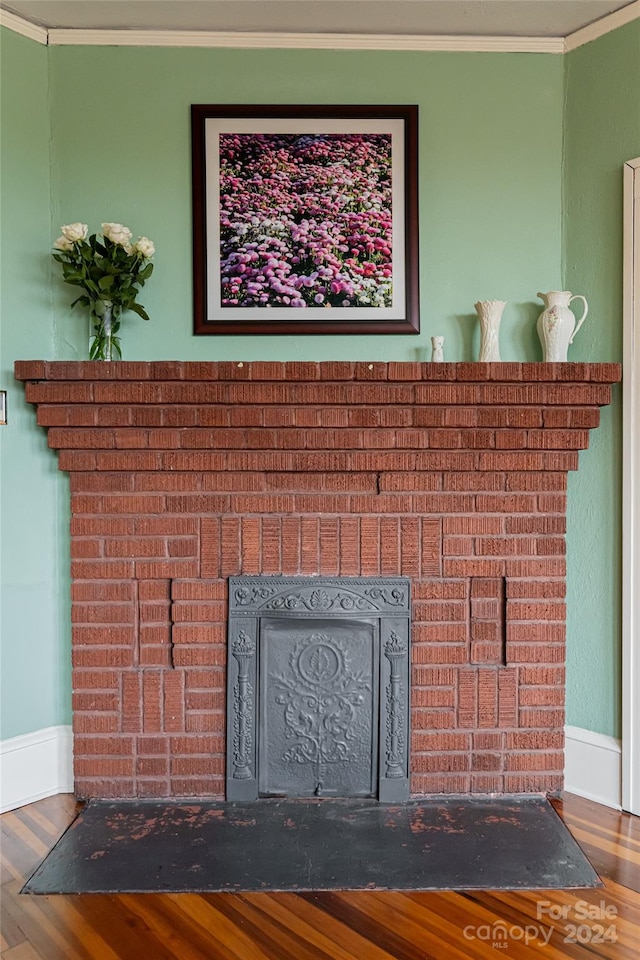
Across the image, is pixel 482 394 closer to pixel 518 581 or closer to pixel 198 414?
pixel 518 581

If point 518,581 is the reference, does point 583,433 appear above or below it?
above

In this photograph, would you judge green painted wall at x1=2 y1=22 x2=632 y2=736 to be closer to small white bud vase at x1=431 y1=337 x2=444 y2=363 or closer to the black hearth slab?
small white bud vase at x1=431 y1=337 x2=444 y2=363

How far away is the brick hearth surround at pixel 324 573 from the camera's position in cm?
214

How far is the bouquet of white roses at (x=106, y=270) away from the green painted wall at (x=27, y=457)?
0.48 feet

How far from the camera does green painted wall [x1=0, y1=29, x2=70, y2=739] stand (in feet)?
7.09

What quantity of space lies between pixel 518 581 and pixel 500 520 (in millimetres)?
217

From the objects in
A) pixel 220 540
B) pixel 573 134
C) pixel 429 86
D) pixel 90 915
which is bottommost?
pixel 90 915

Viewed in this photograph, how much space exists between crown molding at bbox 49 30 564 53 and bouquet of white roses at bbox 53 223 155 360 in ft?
2.16

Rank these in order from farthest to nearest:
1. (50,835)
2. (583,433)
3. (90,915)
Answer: (583,433) < (50,835) < (90,915)

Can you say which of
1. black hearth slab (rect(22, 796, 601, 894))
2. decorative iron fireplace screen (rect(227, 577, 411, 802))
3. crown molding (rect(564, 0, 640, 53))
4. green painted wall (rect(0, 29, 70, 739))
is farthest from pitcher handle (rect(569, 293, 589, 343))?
green painted wall (rect(0, 29, 70, 739))

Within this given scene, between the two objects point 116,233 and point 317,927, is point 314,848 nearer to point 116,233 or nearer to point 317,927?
point 317,927

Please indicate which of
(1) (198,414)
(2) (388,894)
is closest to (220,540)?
(1) (198,414)

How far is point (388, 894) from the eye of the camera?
5.56 feet

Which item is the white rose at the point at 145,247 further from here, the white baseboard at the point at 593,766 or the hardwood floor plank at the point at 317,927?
the white baseboard at the point at 593,766
